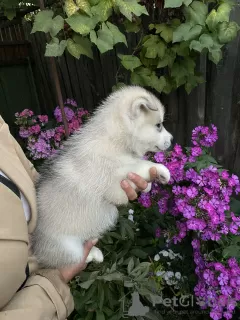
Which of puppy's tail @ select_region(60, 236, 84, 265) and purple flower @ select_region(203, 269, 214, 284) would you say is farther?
purple flower @ select_region(203, 269, 214, 284)

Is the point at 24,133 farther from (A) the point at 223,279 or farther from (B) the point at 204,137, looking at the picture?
(A) the point at 223,279

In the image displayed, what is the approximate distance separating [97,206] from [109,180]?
138 mm

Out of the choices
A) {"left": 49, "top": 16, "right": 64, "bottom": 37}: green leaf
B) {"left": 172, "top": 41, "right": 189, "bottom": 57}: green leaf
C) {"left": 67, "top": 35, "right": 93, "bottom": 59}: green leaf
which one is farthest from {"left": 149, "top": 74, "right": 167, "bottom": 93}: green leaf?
{"left": 49, "top": 16, "right": 64, "bottom": 37}: green leaf

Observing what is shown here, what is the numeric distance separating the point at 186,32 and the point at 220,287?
56.8 inches

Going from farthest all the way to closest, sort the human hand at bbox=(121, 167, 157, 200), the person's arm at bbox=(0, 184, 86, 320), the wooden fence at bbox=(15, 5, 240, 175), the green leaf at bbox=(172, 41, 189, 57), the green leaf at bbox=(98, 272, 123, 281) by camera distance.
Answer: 1. the wooden fence at bbox=(15, 5, 240, 175)
2. the green leaf at bbox=(172, 41, 189, 57)
3. the green leaf at bbox=(98, 272, 123, 281)
4. the human hand at bbox=(121, 167, 157, 200)
5. the person's arm at bbox=(0, 184, 86, 320)

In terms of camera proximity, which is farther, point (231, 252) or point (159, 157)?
point (159, 157)

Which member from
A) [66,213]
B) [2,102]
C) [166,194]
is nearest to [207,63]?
[166,194]

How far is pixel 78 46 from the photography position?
1.98 m

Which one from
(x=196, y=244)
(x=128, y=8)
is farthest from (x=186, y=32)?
(x=196, y=244)

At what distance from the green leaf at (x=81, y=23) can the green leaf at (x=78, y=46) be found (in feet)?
0.48

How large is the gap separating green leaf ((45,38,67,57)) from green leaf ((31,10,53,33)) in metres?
0.08

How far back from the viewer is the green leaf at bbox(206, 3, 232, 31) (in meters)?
1.92

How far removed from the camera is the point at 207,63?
2.39 metres

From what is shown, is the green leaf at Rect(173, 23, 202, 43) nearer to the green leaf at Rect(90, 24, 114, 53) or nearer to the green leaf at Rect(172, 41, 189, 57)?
the green leaf at Rect(172, 41, 189, 57)
